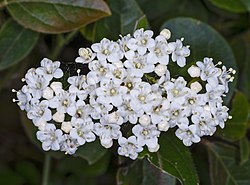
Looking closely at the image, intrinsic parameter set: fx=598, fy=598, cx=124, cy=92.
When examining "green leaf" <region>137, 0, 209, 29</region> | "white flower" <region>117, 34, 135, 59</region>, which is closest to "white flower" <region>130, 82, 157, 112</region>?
"white flower" <region>117, 34, 135, 59</region>

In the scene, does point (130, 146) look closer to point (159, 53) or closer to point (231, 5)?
point (159, 53)

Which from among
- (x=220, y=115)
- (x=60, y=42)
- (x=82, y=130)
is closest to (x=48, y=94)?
(x=82, y=130)

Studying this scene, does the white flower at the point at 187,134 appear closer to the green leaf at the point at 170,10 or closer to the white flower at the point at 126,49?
the white flower at the point at 126,49

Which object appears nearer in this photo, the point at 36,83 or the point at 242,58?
the point at 36,83

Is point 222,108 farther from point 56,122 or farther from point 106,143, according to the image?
point 56,122

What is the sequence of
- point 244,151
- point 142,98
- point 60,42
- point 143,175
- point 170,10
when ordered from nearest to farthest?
point 142,98
point 143,175
point 244,151
point 60,42
point 170,10

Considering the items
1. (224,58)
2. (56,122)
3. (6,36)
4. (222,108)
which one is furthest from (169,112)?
(6,36)

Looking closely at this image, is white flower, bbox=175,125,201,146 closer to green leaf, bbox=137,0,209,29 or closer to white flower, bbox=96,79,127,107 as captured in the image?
white flower, bbox=96,79,127,107
